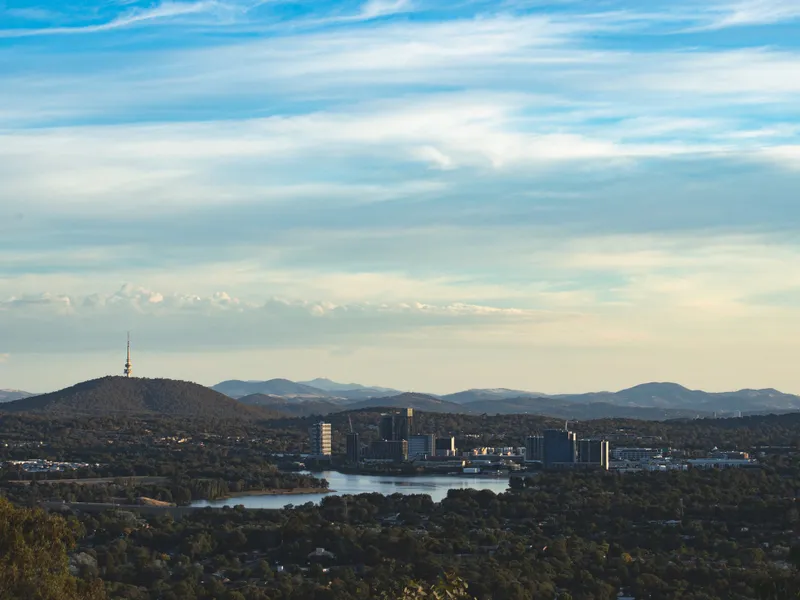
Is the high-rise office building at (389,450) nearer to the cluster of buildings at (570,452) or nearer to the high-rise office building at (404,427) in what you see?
the high-rise office building at (404,427)

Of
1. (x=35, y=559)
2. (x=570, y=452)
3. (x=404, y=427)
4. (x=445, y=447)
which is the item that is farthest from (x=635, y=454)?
(x=35, y=559)

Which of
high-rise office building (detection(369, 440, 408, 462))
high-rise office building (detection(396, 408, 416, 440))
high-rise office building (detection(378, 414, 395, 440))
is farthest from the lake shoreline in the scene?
high-rise office building (detection(378, 414, 395, 440))

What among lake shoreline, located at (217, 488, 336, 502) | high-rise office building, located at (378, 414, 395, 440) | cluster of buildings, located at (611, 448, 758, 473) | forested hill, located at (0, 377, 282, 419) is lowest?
lake shoreline, located at (217, 488, 336, 502)

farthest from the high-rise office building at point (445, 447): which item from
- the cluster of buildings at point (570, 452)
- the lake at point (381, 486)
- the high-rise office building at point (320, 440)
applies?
the lake at point (381, 486)

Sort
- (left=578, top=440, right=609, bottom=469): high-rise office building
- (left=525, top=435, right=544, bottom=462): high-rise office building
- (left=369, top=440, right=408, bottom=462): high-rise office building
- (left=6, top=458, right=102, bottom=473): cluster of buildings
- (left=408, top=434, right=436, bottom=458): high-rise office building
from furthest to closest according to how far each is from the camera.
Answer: (left=408, top=434, right=436, bottom=458): high-rise office building < (left=369, top=440, right=408, bottom=462): high-rise office building < (left=525, top=435, right=544, bottom=462): high-rise office building < (left=578, top=440, right=609, bottom=469): high-rise office building < (left=6, top=458, right=102, bottom=473): cluster of buildings

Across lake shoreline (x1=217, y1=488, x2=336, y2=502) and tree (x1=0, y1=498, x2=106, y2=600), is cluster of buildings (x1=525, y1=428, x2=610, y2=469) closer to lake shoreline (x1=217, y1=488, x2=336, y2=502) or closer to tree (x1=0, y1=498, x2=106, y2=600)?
lake shoreline (x1=217, y1=488, x2=336, y2=502)

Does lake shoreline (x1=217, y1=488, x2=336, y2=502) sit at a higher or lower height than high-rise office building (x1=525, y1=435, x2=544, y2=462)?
lower
